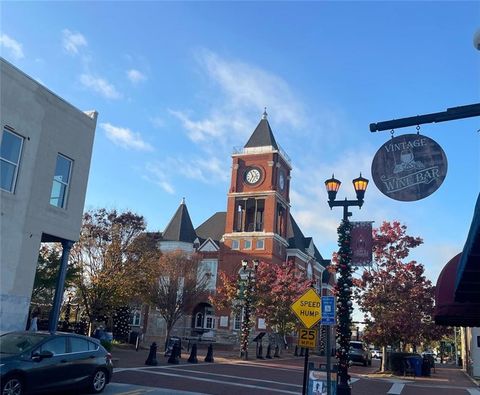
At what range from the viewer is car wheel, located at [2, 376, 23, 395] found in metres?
9.59

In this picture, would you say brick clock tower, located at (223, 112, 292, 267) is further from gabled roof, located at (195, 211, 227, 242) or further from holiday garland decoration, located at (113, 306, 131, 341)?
holiday garland decoration, located at (113, 306, 131, 341)

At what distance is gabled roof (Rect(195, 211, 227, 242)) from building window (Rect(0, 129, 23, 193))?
45936mm

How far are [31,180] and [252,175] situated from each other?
1758 inches

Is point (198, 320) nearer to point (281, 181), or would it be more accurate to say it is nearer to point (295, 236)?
point (295, 236)

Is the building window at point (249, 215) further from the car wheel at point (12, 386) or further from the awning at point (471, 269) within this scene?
the awning at point (471, 269)

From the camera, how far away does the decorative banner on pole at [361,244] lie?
14.2 metres

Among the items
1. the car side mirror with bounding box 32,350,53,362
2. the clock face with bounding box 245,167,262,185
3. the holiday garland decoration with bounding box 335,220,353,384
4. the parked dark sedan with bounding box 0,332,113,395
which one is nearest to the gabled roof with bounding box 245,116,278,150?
the clock face with bounding box 245,167,262,185

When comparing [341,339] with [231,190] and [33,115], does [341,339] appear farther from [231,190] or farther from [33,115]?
[231,190]

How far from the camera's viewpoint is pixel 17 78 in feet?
53.7

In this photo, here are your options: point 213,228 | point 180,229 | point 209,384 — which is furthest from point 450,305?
point 213,228

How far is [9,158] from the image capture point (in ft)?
53.0

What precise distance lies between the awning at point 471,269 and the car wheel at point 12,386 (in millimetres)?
8286

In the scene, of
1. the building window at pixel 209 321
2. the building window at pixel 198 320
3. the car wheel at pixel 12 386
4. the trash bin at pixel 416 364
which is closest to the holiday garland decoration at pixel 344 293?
the car wheel at pixel 12 386

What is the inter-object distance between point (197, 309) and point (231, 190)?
1463 cm
